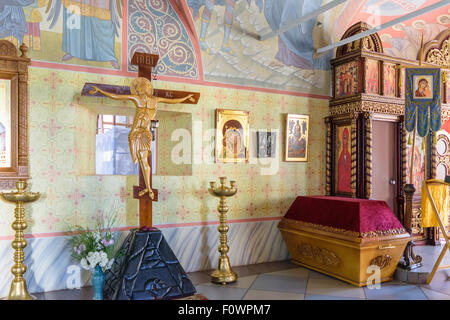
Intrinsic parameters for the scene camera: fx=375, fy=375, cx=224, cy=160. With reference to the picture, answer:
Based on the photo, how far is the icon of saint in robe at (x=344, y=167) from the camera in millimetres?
6277

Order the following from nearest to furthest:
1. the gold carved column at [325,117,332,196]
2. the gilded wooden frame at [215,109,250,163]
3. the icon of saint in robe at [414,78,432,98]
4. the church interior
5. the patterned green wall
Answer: the church interior, the patterned green wall, the icon of saint in robe at [414,78,432,98], the gilded wooden frame at [215,109,250,163], the gold carved column at [325,117,332,196]

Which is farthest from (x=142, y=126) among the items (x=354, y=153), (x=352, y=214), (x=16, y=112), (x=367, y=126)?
(x=367, y=126)

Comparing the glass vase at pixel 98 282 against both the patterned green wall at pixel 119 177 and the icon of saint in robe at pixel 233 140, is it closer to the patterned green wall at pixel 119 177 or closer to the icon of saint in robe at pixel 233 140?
the patterned green wall at pixel 119 177

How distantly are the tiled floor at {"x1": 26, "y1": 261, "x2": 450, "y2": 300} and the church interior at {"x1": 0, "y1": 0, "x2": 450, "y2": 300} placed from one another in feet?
0.12

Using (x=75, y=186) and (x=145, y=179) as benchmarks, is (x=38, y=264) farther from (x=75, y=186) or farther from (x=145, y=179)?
(x=145, y=179)

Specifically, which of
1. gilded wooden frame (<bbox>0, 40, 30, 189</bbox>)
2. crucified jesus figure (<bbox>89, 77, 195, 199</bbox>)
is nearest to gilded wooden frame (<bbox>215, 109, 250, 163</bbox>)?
crucified jesus figure (<bbox>89, 77, 195, 199</bbox>)

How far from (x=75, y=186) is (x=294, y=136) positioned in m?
3.54

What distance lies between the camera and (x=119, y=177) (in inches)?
201

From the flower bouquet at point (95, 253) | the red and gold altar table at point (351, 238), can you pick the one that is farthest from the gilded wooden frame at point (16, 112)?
the red and gold altar table at point (351, 238)

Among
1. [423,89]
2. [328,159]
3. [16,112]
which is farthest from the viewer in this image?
[328,159]

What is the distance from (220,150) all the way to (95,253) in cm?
236

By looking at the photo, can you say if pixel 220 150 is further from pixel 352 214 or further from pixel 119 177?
pixel 352 214

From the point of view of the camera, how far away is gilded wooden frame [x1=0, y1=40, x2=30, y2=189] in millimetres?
4414

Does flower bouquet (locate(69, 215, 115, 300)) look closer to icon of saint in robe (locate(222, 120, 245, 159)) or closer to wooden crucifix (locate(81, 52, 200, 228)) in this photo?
wooden crucifix (locate(81, 52, 200, 228))
